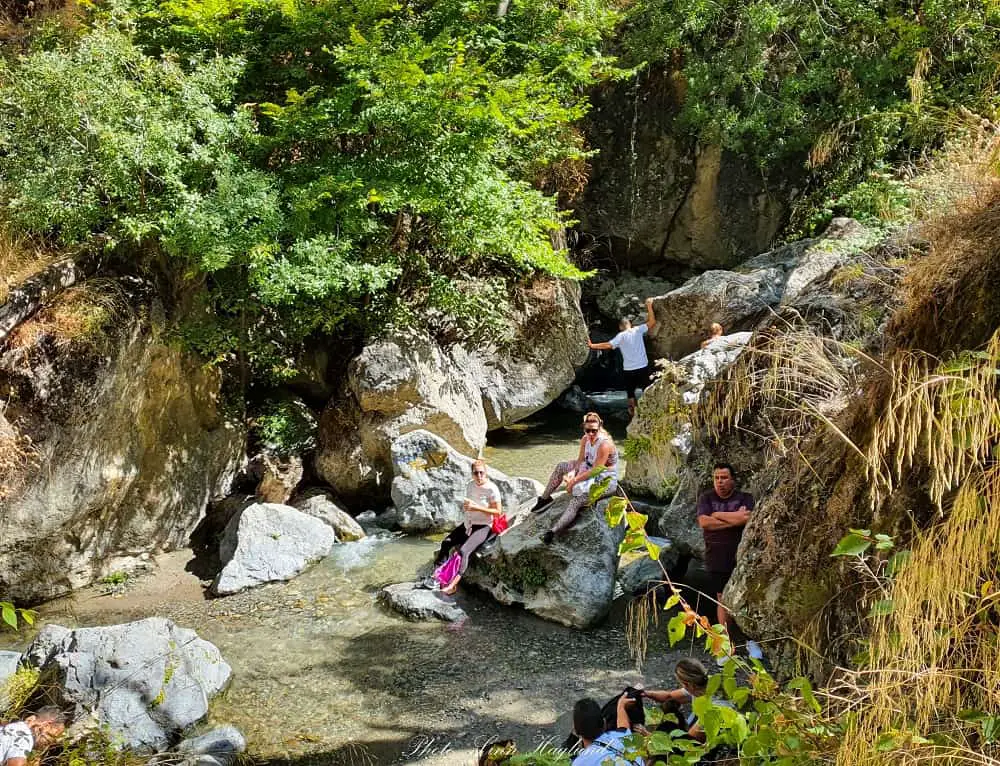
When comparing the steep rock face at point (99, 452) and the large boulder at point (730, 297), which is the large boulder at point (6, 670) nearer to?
the steep rock face at point (99, 452)

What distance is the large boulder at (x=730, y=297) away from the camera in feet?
42.0

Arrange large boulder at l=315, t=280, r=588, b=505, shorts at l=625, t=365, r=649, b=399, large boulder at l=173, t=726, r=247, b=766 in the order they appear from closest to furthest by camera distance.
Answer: large boulder at l=173, t=726, r=247, b=766
large boulder at l=315, t=280, r=588, b=505
shorts at l=625, t=365, r=649, b=399

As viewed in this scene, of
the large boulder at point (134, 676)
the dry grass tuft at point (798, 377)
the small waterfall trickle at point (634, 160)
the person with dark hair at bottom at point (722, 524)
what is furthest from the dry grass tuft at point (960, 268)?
the small waterfall trickle at point (634, 160)

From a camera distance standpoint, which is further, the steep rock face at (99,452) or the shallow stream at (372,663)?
the steep rock face at (99,452)

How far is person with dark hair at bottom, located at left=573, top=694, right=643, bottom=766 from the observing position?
14.3ft

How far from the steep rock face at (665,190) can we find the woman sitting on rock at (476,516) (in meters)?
8.96

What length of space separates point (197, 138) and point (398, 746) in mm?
7749

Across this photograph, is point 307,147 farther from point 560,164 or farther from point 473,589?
point 473,589

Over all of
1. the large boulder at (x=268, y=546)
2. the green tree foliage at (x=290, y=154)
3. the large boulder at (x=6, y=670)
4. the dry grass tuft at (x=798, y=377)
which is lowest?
the large boulder at (x=6, y=670)

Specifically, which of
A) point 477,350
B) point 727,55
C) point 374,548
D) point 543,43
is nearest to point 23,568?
point 374,548

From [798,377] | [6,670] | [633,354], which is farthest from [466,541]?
[633,354]

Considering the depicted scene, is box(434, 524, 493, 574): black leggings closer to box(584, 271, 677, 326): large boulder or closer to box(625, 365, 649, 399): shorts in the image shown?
box(625, 365, 649, 399): shorts

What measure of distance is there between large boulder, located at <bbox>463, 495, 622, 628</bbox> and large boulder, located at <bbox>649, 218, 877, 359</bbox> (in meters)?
6.03

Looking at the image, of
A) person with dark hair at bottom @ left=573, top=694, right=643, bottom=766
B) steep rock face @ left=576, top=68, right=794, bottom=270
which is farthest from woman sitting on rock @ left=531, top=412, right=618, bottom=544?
steep rock face @ left=576, top=68, right=794, bottom=270
